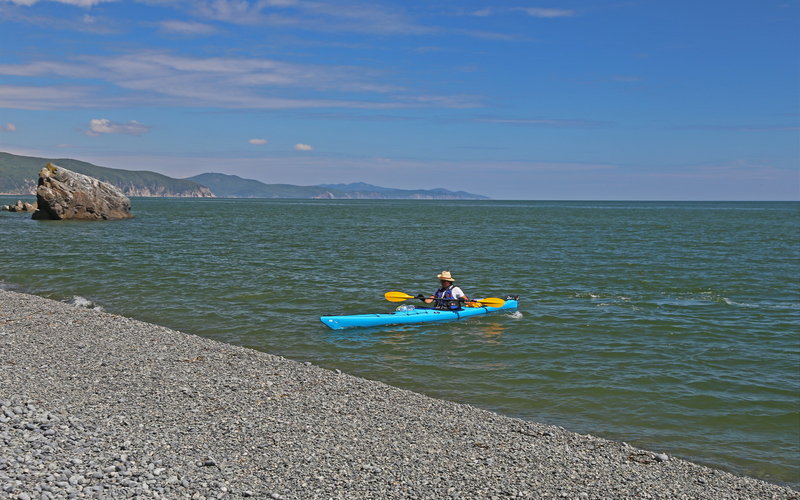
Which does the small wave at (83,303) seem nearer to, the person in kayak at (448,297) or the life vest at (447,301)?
the person in kayak at (448,297)

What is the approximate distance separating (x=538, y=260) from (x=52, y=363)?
94.7ft

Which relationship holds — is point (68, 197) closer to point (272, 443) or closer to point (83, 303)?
point (83, 303)

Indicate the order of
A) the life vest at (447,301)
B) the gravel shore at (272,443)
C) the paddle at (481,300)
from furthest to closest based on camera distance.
Result: the paddle at (481,300)
the life vest at (447,301)
the gravel shore at (272,443)

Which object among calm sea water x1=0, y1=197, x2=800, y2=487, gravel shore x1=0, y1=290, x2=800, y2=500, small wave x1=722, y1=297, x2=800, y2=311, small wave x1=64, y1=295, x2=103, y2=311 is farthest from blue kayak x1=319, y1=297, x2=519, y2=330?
small wave x1=722, y1=297, x2=800, y2=311

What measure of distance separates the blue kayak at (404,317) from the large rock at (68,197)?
5082cm

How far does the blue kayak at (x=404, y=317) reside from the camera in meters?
18.5

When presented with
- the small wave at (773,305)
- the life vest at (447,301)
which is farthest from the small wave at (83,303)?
the small wave at (773,305)

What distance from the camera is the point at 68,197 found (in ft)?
203

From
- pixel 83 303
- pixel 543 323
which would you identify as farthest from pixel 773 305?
pixel 83 303

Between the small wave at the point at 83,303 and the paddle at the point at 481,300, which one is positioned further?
the paddle at the point at 481,300

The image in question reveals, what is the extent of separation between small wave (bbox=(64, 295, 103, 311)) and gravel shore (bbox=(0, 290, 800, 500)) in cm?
779

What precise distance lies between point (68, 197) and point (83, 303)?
46.0 metres

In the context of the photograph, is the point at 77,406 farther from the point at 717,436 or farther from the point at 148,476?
the point at 717,436

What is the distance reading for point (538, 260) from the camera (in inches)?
1471
